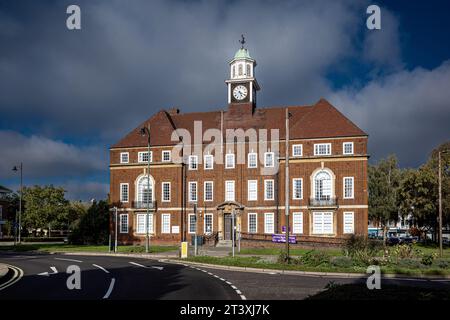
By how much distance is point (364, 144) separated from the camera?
47.9m

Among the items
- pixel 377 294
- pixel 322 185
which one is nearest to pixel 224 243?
pixel 322 185

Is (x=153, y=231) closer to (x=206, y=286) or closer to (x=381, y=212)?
(x=381, y=212)

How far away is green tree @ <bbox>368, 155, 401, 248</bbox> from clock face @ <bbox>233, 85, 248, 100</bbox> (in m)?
21.3

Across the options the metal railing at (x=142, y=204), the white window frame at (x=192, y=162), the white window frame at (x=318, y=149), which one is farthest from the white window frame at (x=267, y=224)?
the metal railing at (x=142, y=204)

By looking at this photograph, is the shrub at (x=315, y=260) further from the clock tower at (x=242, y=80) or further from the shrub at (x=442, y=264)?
the clock tower at (x=242, y=80)

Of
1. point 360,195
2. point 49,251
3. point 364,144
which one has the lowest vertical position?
point 49,251

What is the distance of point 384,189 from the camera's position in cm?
6400

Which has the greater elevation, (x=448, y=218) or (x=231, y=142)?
(x=231, y=142)

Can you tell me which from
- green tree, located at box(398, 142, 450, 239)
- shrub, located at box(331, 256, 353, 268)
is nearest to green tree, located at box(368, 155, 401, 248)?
green tree, located at box(398, 142, 450, 239)
